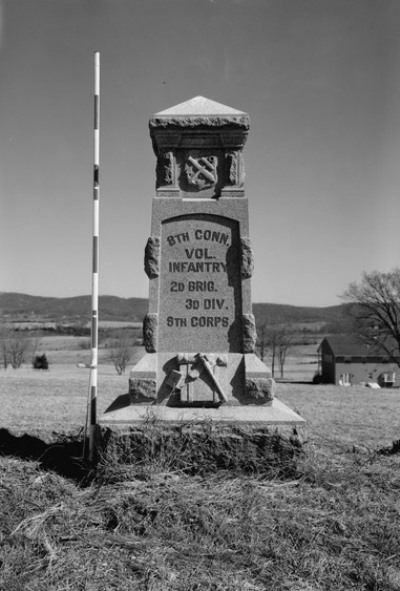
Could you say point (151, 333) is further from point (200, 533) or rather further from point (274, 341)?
point (274, 341)

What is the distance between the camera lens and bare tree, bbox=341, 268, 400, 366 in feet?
119

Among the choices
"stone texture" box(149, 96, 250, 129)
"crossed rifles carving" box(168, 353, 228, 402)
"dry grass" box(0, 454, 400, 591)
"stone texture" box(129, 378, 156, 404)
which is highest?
"stone texture" box(149, 96, 250, 129)

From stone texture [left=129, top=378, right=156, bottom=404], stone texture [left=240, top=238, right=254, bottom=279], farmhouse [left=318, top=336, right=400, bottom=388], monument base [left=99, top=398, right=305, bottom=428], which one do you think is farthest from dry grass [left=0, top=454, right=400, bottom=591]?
farmhouse [left=318, top=336, right=400, bottom=388]

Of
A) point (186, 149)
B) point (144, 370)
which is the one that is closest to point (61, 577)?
point (144, 370)

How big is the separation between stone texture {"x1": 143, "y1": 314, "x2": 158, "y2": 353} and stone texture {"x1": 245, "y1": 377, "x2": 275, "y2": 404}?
1023mm

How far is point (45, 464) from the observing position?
474 cm

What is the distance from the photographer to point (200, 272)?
524 cm

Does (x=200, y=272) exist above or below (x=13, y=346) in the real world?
above

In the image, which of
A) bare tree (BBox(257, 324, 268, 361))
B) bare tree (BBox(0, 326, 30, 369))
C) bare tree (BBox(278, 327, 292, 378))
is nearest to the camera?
bare tree (BBox(0, 326, 30, 369))

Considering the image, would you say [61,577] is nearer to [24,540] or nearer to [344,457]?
[24,540]

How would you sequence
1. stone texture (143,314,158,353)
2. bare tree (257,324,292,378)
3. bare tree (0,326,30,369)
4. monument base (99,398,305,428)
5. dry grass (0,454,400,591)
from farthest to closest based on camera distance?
bare tree (257,324,292,378), bare tree (0,326,30,369), stone texture (143,314,158,353), monument base (99,398,305,428), dry grass (0,454,400,591)

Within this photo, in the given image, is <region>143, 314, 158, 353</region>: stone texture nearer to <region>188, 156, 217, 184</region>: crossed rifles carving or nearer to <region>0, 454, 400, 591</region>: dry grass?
<region>0, 454, 400, 591</region>: dry grass

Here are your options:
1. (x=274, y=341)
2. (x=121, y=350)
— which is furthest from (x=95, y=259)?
(x=274, y=341)

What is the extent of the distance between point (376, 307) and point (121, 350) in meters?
26.3
